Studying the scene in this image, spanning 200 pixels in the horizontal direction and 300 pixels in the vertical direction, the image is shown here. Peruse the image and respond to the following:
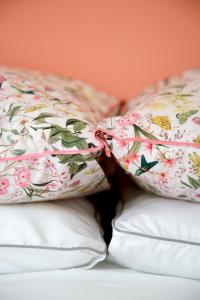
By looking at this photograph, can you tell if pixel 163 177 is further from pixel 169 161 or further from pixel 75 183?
pixel 75 183

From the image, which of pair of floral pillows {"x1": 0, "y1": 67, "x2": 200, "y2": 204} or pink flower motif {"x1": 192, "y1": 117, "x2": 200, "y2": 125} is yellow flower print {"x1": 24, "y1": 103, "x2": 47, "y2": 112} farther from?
pink flower motif {"x1": 192, "y1": 117, "x2": 200, "y2": 125}

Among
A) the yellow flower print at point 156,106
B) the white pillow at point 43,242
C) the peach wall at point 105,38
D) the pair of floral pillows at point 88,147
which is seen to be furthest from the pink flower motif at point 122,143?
the peach wall at point 105,38

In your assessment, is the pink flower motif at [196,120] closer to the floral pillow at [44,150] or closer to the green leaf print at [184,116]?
the green leaf print at [184,116]

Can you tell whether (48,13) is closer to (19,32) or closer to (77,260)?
(19,32)

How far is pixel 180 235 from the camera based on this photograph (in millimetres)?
675

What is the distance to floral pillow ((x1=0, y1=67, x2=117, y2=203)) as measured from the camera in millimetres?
653

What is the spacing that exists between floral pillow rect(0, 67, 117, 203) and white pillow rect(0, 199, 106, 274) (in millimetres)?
43

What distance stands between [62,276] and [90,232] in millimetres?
109

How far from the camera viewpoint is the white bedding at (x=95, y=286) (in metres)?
0.65

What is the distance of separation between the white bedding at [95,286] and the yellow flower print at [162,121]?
32 centimetres

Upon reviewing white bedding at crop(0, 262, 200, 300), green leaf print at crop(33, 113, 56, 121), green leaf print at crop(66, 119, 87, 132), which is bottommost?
white bedding at crop(0, 262, 200, 300)

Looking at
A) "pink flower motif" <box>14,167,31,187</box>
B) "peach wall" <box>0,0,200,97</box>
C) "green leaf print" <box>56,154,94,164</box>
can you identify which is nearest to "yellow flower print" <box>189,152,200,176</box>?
"green leaf print" <box>56,154,94,164</box>

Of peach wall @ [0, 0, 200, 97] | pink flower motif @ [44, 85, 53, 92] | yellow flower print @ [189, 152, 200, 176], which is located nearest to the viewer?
yellow flower print @ [189, 152, 200, 176]

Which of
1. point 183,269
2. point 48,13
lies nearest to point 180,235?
point 183,269
